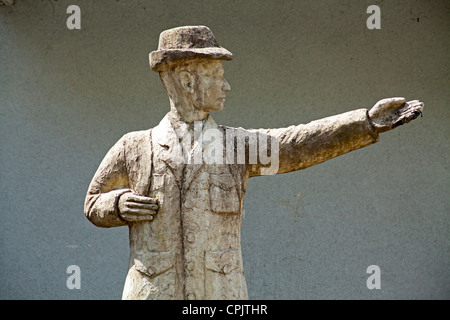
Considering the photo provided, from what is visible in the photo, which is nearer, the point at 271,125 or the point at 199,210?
the point at 199,210

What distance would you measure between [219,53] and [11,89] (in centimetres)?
331

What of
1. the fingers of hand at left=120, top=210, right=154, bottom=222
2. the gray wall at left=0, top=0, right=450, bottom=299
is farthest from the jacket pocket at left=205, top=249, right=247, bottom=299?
the gray wall at left=0, top=0, right=450, bottom=299

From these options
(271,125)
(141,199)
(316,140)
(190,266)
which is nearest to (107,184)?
(141,199)

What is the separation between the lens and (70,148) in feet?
25.5

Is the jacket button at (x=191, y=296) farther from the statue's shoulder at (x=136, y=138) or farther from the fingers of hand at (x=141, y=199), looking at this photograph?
the statue's shoulder at (x=136, y=138)

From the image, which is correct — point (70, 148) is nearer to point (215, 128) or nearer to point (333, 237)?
point (333, 237)

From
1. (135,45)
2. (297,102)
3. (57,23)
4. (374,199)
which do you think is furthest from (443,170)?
(57,23)

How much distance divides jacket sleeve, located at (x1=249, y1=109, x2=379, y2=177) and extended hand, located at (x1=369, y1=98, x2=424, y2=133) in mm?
42

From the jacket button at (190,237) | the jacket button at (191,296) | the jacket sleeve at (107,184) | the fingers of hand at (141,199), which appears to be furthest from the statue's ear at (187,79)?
the jacket button at (191,296)

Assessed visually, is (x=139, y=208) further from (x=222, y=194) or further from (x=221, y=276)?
(x=221, y=276)

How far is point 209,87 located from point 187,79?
0.38 ft

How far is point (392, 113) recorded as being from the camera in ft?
15.8

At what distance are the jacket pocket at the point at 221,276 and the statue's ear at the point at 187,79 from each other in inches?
31.3

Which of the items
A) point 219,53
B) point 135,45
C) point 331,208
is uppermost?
point 135,45
